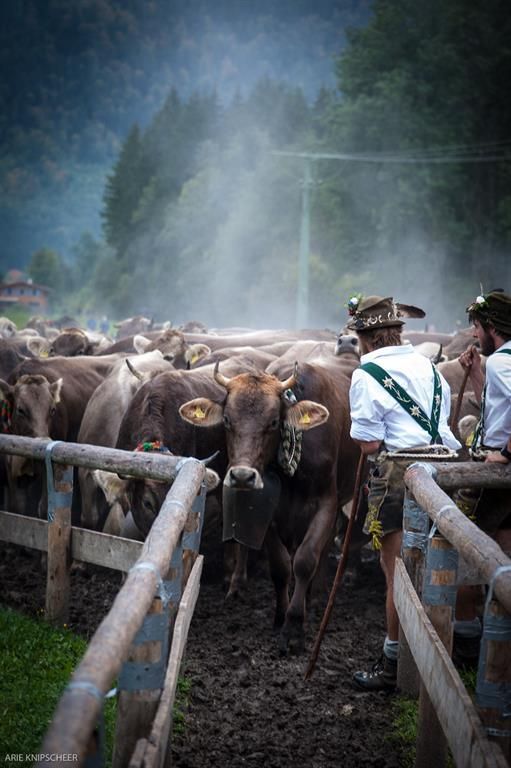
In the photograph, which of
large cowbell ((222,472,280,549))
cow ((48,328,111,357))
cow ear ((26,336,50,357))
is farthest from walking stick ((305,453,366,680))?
cow ((48,328,111,357))

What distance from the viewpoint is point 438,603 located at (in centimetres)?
375

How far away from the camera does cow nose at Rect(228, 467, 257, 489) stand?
5.62m

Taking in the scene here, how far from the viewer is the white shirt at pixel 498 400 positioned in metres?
4.45

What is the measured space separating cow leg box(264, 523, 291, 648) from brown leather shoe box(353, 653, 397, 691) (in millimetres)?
1346

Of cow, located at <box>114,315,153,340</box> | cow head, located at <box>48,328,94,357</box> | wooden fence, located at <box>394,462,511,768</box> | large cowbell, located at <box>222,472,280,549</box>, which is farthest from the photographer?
cow, located at <box>114,315,153,340</box>

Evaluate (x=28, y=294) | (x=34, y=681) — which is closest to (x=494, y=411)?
(x=34, y=681)

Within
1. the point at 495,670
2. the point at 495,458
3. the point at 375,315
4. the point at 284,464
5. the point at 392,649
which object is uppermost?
the point at 375,315

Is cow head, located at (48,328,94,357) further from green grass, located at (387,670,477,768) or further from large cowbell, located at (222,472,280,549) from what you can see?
green grass, located at (387,670,477,768)

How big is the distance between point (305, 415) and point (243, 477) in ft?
2.61

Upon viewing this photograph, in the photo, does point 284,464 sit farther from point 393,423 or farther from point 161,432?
point 393,423

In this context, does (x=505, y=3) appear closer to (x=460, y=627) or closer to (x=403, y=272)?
(x=403, y=272)

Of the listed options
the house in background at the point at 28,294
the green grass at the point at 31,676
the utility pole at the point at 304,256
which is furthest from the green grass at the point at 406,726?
the house in background at the point at 28,294

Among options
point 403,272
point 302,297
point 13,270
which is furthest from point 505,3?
point 13,270

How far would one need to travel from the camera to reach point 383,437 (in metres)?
4.93
